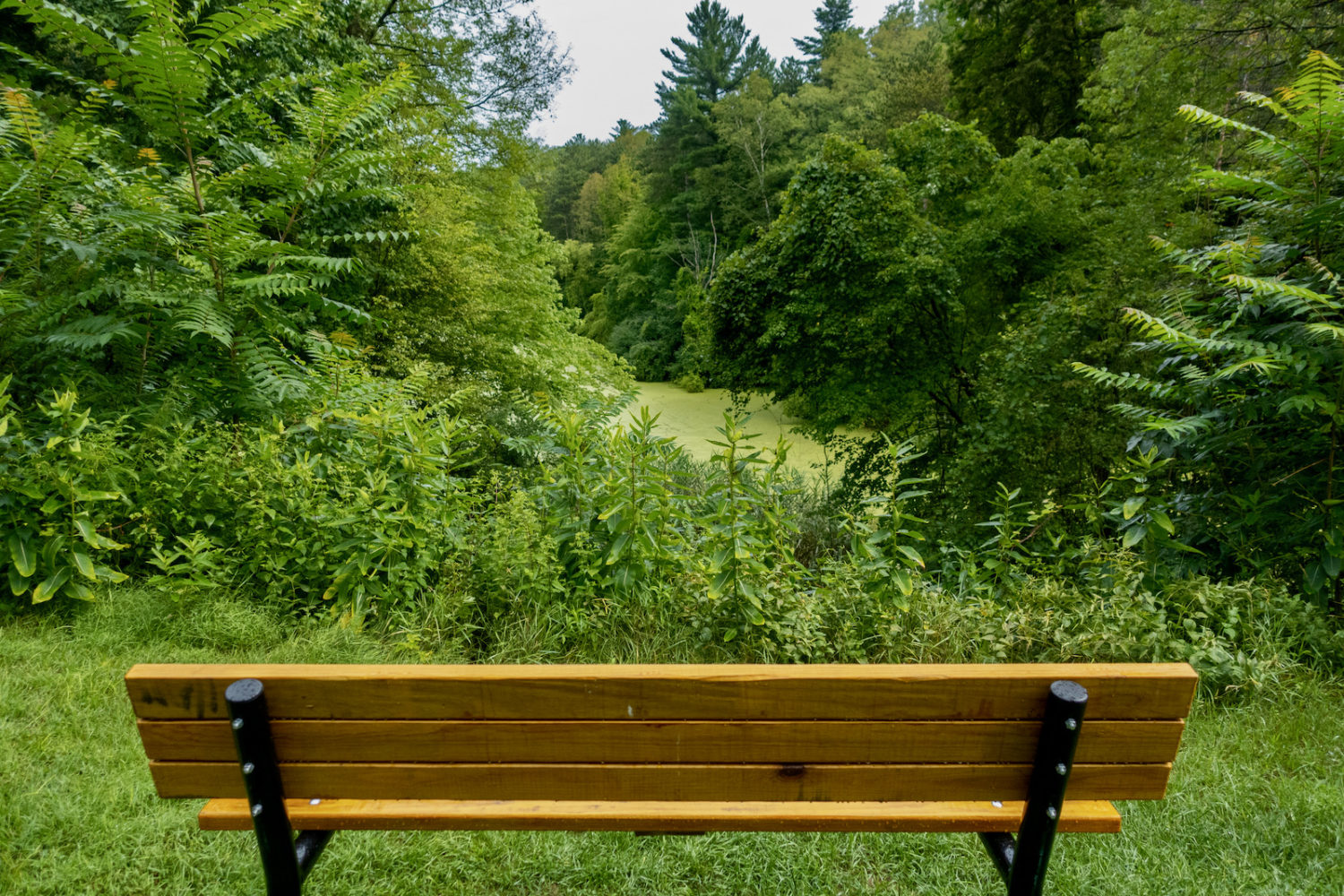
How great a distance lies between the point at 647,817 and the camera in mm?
1238

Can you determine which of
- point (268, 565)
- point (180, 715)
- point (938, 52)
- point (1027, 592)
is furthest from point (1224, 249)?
point (938, 52)

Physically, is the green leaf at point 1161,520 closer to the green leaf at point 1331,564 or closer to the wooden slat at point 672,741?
the green leaf at point 1331,564

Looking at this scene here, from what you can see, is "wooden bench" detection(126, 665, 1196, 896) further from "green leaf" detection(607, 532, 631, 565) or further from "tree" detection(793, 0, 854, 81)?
"tree" detection(793, 0, 854, 81)

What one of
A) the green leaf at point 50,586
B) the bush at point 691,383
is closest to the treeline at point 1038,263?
the green leaf at point 50,586

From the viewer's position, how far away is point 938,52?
1680 cm

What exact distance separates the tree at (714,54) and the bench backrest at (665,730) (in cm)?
3118

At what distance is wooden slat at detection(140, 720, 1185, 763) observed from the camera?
113 centimetres

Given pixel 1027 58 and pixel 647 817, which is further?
pixel 1027 58

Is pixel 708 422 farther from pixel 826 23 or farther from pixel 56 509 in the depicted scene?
pixel 826 23

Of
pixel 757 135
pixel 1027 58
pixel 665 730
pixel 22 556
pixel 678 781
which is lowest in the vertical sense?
pixel 22 556

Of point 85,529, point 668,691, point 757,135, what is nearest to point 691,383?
point 757,135

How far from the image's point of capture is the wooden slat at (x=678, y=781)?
1177mm

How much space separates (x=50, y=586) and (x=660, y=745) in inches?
115

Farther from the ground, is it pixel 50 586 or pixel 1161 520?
pixel 1161 520
